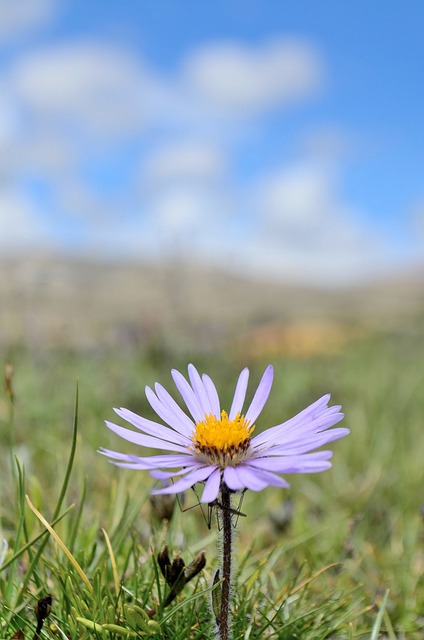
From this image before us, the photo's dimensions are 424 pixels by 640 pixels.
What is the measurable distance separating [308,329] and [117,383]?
839 cm

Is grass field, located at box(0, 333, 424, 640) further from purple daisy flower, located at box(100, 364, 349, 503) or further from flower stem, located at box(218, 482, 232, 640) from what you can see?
purple daisy flower, located at box(100, 364, 349, 503)

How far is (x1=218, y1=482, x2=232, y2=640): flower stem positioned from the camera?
1.35 metres

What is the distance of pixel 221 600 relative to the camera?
1507 millimetres

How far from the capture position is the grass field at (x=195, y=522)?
1728mm

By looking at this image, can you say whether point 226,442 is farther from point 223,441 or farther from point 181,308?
point 181,308

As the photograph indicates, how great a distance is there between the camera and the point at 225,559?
4.60 ft

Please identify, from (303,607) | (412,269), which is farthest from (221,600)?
(412,269)

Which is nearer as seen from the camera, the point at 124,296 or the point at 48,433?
the point at 48,433

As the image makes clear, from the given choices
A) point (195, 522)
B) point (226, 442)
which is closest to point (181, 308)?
point (195, 522)

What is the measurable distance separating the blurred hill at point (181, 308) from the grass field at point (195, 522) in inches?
23.3

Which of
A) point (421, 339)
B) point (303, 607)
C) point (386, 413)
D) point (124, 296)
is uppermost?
point (124, 296)

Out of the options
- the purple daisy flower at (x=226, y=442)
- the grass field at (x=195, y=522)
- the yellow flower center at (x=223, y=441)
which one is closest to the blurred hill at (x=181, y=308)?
the grass field at (x=195, y=522)

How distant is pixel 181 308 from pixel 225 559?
626 cm

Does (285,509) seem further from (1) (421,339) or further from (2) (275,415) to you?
(1) (421,339)
